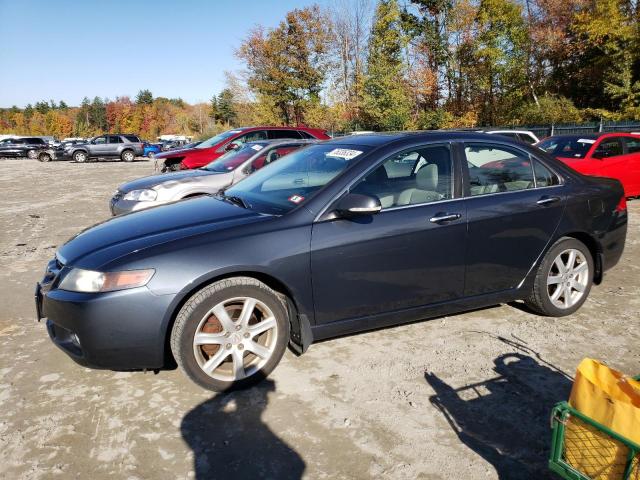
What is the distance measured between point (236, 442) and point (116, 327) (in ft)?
3.11

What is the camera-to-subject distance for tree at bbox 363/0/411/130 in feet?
104

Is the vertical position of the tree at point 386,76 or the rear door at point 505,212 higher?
the tree at point 386,76

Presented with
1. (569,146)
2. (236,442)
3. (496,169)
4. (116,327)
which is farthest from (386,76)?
(236,442)

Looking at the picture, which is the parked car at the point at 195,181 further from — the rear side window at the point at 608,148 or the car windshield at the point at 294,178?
the rear side window at the point at 608,148

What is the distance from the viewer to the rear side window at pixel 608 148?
9.92 m

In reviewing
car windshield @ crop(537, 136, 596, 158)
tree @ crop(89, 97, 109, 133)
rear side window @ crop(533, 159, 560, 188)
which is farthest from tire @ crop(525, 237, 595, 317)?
tree @ crop(89, 97, 109, 133)

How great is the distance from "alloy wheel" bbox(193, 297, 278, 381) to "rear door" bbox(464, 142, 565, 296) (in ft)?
5.17

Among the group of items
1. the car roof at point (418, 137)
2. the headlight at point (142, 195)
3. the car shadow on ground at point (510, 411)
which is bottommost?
the car shadow on ground at point (510, 411)

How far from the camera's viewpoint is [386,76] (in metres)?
31.7

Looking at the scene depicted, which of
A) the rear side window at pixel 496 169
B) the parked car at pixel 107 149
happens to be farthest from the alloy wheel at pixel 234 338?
the parked car at pixel 107 149

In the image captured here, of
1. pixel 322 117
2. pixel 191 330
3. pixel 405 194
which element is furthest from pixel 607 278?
pixel 322 117

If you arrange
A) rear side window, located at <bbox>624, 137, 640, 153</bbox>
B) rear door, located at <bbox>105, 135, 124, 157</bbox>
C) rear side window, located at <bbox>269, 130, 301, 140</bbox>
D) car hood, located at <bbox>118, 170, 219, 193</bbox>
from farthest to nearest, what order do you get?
rear door, located at <bbox>105, 135, 124, 157</bbox> → rear side window, located at <bbox>269, 130, 301, 140</bbox> → rear side window, located at <bbox>624, 137, 640, 153</bbox> → car hood, located at <bbox>118, 170, 219, 193</bbox>

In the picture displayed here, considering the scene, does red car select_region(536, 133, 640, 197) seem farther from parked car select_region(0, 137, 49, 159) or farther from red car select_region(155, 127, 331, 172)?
A: parked car select_region(0, 137, 49, 159)

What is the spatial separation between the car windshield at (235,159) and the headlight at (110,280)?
5.22m
